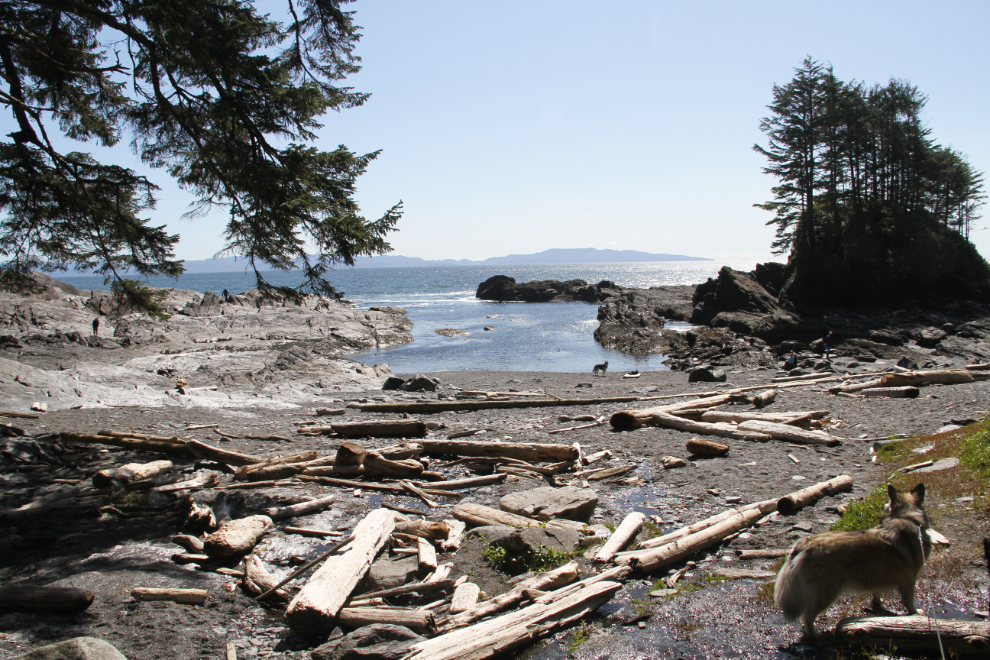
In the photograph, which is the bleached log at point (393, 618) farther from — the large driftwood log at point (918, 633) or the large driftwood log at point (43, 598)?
the large driftwood log at point (918, 633)

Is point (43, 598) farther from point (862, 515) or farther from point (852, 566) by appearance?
point (862, 515)

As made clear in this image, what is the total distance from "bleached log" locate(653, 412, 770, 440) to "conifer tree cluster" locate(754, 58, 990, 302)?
34462 mm

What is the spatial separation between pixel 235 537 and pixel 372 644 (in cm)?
266

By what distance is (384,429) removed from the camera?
37.1ft

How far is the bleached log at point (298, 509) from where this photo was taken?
22.4ft

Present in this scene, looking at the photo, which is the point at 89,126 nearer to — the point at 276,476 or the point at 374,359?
the point at 276,476

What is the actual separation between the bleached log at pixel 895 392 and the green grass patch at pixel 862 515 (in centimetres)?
956

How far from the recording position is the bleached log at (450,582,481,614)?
4594 millimetres

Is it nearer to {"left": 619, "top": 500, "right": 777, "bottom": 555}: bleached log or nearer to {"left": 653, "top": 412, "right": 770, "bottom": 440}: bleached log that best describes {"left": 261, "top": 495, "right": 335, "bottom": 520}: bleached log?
{"left": 619, "top": 500, "right": 777, "bottom": 555}: bleached log

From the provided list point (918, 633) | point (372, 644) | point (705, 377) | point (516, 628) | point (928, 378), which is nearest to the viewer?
point (918, 633)

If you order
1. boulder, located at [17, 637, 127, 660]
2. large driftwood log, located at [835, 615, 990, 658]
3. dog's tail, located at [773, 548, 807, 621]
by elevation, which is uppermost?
dog's tail, located at [773, 548, 807, 621]

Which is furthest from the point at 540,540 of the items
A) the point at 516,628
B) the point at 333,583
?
the point at 333,583

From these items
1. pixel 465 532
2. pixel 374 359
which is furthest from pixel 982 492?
pixel 374 359

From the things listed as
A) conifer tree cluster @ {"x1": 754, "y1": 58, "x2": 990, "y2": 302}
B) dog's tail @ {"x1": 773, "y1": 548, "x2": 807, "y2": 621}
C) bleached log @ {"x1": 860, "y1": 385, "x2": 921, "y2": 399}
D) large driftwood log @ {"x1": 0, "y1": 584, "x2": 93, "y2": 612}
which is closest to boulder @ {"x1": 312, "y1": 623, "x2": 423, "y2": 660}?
large driftwood log @ {"x1": 0, "y1": 584, "x2": 93, "y2": 612}
